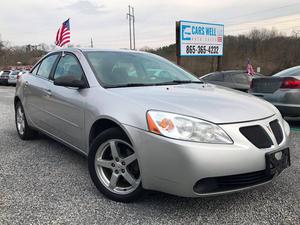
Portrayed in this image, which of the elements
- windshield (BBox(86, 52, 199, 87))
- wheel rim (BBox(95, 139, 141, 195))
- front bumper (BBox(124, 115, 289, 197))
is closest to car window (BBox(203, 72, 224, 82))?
windshield (BBox(86, 52, 199, 87))

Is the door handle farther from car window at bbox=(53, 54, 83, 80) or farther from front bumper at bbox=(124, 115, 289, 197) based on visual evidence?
front bumper at bbox=(124, 115, 289, 197)

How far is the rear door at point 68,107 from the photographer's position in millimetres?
3531

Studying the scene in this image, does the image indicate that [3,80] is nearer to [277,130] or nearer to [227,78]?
[227,78]

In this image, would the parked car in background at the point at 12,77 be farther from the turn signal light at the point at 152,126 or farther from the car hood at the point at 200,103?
the turn signal light at the point at 152,126

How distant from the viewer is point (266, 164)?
2621 mm

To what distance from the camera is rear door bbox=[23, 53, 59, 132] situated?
443 cm

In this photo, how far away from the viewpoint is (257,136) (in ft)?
8.71

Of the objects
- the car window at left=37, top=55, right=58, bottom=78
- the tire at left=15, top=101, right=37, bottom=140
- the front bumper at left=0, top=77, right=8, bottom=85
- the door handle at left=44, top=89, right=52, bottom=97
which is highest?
the car window at left=37, top=55, right=58, bottom=78

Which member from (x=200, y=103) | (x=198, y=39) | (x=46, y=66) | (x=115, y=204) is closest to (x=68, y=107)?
(x=115, y=204)

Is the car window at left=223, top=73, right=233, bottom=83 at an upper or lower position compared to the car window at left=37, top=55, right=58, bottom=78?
lower

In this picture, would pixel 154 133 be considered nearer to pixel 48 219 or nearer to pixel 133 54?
pixel 48 219

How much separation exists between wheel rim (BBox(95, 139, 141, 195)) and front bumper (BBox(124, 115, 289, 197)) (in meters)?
0.22

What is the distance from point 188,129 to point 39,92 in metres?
2.75

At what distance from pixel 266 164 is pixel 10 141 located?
13.8 ft
